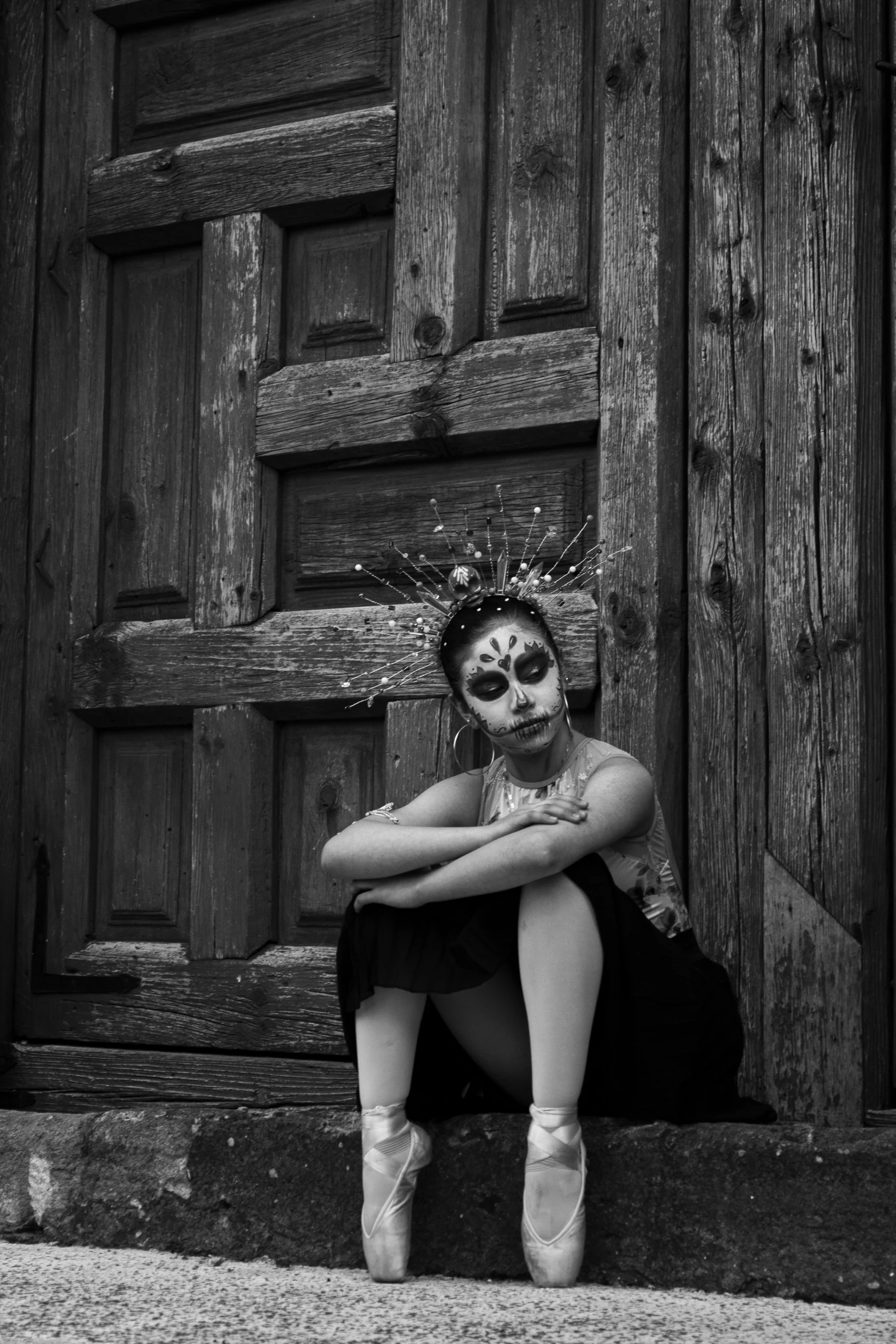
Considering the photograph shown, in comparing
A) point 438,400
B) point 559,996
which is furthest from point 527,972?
point 438,400

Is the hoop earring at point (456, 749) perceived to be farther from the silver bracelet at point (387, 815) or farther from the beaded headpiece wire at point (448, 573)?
the silver bracelet at point (387, 815)

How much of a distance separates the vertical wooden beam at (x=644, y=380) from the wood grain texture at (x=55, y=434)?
1174 mm

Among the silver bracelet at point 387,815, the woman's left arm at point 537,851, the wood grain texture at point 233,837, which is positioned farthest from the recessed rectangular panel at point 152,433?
the woman's left arm at point 537,851

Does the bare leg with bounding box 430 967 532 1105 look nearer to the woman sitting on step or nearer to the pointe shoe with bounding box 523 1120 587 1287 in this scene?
the woman sitting on step

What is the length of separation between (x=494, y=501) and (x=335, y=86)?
3.14 feet

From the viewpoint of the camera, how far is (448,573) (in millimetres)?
3057

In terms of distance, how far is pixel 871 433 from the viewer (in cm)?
273

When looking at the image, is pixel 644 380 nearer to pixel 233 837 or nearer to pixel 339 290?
pixel 339 290

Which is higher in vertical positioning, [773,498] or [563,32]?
[563,32]

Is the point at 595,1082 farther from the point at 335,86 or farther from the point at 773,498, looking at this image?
the point at 335,86

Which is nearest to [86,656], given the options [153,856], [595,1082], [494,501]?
[153,856]

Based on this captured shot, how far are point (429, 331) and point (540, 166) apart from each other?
38 centimetres

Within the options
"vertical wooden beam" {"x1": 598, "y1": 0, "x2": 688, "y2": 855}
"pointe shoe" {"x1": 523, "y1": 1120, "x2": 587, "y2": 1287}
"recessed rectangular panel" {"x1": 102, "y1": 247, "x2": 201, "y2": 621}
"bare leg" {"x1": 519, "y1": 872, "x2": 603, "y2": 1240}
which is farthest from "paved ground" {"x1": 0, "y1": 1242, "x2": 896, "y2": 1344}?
"recessed rectangular panel" {"x1": 102, "y1": 247, "x2": 201, "y2": 621}

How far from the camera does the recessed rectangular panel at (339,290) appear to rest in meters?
3.19
